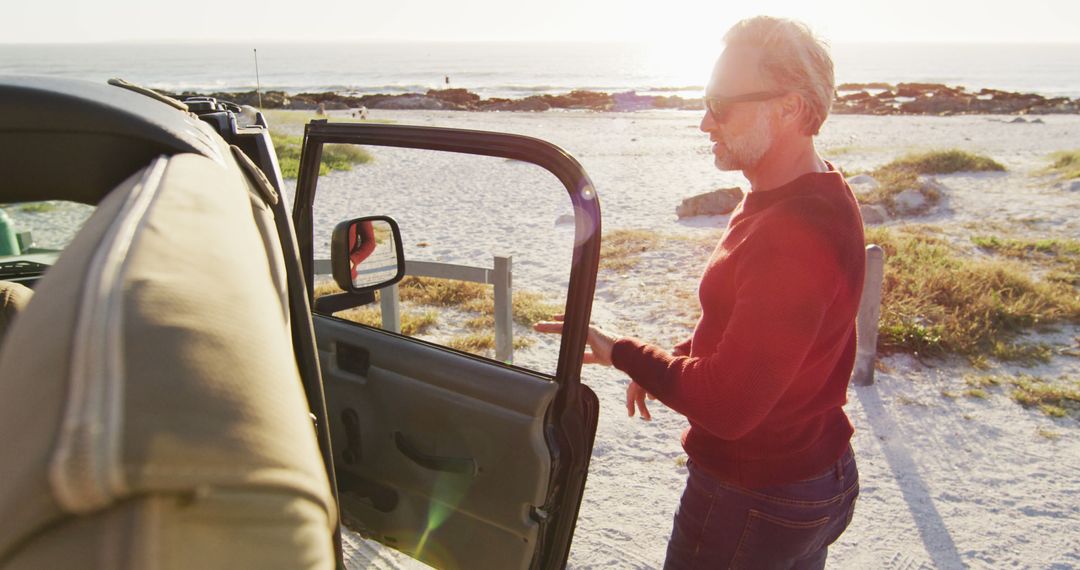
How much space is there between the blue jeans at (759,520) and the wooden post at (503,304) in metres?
2.57

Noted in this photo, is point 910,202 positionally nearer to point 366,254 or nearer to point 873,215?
point 873,215

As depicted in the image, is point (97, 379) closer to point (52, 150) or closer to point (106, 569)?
point (106, 569)

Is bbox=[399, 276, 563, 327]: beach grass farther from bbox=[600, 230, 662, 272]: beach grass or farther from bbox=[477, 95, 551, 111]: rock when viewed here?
bbox=[477, 95, 551, 111]: rock

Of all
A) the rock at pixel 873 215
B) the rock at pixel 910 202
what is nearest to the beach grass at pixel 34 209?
the rock at pixel 873 215

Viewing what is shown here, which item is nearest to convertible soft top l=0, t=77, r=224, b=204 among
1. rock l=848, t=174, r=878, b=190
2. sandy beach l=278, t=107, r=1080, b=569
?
sandy beach l=278, t=107, r=1080, b=569

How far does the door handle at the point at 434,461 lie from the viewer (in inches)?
77.7

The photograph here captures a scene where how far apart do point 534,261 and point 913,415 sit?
5.31 metres

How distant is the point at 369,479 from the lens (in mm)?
2236

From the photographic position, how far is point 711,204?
12391mm

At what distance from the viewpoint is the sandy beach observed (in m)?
3.77

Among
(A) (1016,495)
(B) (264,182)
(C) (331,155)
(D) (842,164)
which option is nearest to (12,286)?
(B) (264,182)

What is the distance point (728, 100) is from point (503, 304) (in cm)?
285

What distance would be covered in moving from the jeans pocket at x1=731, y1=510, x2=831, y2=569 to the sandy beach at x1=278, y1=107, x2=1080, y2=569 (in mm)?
1854

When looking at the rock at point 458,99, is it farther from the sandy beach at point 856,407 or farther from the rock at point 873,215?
the rock at point 873,215
